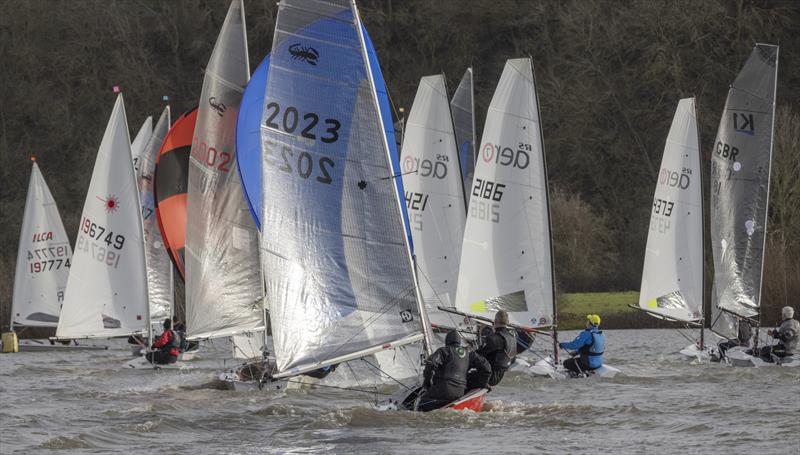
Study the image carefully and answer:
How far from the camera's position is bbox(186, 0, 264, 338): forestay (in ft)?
71.8

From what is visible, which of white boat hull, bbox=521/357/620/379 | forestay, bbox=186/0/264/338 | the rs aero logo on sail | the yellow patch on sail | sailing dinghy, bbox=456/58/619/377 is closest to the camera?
forestay, bbox=186/0/264/338

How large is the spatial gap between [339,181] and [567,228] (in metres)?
26.0

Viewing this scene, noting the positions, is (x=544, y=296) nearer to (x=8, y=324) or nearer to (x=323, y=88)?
(x=323, y=88)

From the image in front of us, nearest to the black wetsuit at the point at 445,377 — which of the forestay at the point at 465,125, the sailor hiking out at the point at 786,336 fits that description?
the sailor hiking out at the point at 786,336

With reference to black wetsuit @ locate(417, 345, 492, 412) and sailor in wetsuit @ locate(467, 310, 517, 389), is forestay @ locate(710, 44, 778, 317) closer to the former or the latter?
sailor in wetsuit @ locate(467, 310, 517, 389)

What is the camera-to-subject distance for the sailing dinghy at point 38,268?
35500mm

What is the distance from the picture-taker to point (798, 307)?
3291 centimetres

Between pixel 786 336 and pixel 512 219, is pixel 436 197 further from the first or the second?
pixel 786 336

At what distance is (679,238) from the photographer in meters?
27.8

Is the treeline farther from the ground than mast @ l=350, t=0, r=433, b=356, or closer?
farther from the ground

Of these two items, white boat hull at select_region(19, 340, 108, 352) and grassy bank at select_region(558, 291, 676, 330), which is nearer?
white boat hull at select_region(19, 340, 108, 352)

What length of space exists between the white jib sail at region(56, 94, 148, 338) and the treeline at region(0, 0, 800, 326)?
1188 cm

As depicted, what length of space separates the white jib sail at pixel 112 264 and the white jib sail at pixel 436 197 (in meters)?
5.08

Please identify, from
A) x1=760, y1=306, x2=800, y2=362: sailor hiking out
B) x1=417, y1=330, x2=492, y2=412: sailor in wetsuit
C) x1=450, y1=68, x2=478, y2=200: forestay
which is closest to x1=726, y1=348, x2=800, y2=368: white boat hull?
x1=760, y1=306, x2=800, y2=362: sailor hiking out
